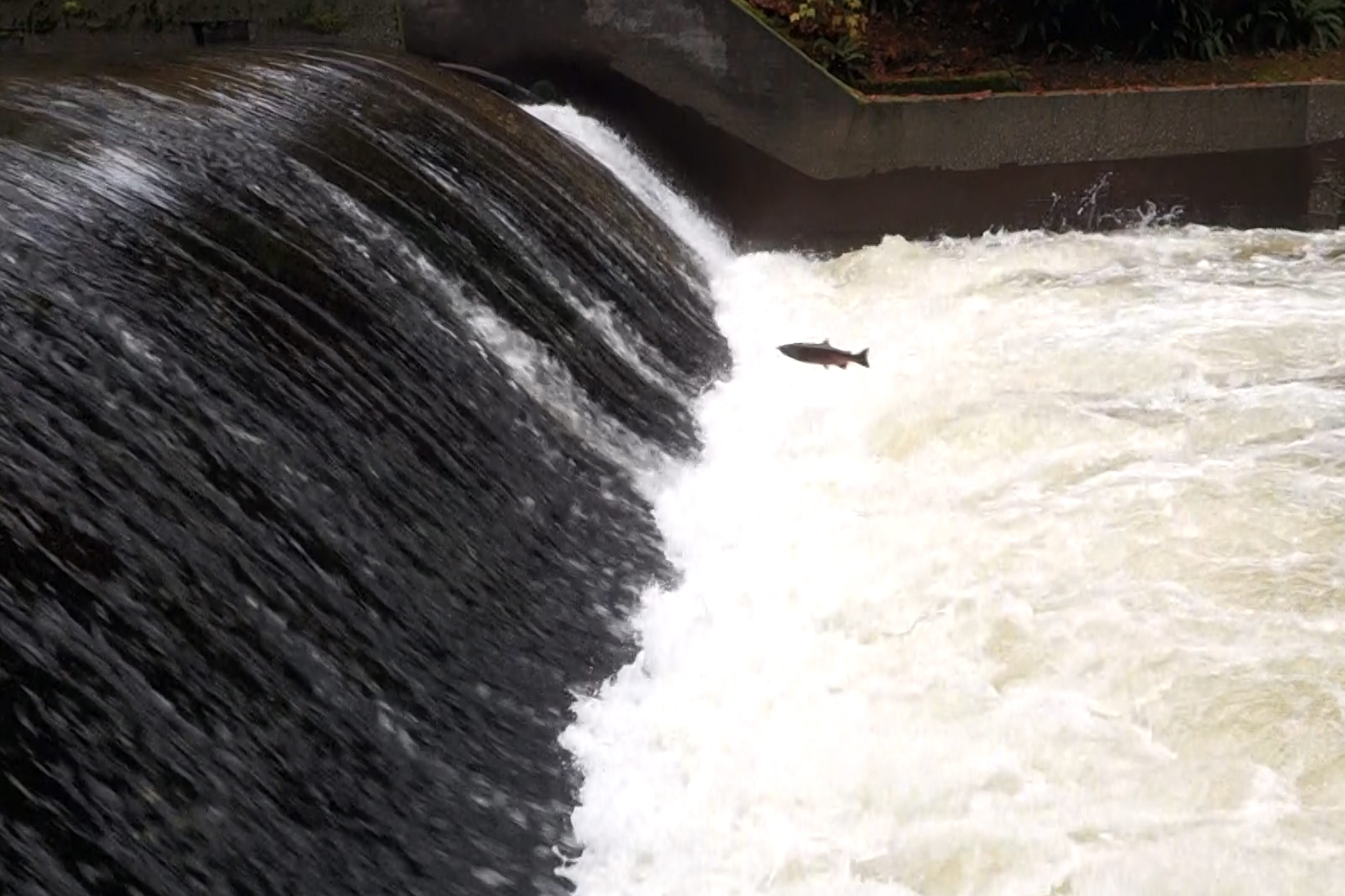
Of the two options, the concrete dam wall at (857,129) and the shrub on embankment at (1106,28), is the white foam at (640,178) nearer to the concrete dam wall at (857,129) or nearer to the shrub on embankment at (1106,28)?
the concrete dam wall at (857,129)

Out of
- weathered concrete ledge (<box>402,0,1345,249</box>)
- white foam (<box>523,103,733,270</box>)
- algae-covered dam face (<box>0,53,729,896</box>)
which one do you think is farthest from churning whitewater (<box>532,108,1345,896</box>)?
weathered concrete ledge (<box>402,0,1345,249</box>)

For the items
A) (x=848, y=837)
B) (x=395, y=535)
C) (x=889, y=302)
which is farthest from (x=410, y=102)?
(x=848, y=837)

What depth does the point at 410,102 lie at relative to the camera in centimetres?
745

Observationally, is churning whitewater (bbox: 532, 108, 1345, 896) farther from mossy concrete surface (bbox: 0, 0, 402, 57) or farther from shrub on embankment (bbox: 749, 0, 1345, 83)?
mossy concrete surface (bbox: 0, 0, 402, 57)

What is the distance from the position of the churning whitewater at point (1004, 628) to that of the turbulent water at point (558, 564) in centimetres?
2

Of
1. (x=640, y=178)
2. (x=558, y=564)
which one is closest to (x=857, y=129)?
(x=640, y=178)

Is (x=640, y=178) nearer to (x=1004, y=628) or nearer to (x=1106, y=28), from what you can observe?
(x=1106, y=28)

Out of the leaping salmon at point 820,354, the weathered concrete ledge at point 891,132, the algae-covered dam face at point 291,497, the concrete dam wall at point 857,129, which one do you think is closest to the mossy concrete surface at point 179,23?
the concrete dam wall at point 857,129

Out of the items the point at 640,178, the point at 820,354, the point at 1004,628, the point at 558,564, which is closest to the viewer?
the point at 1004,628

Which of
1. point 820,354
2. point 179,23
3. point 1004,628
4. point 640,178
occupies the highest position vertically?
point 179,23

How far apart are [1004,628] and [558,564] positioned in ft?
4.85

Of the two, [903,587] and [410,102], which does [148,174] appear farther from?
[903,587]

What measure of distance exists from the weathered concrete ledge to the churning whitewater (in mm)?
2129

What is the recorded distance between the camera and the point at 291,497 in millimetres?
4047
